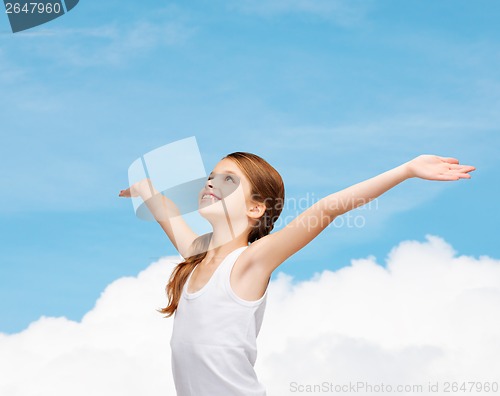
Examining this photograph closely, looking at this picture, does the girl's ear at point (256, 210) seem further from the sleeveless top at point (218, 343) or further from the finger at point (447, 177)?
the finger at point (447, 177)

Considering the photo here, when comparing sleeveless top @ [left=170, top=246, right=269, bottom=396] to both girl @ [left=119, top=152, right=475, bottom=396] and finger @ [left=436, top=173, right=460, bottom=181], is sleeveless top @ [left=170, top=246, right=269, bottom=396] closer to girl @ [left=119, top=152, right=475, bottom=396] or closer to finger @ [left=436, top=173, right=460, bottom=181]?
girl @ [left=119, top=152, right=475, bottom=396]

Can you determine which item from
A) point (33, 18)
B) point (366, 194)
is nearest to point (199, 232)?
point (366, 194)

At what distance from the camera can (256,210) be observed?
152 inches

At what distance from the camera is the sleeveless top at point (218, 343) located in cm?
352

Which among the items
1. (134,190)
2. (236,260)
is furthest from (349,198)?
(134,190)

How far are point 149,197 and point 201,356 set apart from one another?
132 centimetres

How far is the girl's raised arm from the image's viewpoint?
3121 mm

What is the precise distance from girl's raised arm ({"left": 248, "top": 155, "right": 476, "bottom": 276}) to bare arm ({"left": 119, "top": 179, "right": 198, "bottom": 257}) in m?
0.89

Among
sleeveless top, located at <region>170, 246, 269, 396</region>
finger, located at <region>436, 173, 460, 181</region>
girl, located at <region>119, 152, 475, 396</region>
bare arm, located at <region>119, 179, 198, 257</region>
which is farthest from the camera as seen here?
bare arm, located at <region>119, 179, 198, 257</region>

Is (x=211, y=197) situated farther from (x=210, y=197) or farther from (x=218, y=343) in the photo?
(x=218, y=343)

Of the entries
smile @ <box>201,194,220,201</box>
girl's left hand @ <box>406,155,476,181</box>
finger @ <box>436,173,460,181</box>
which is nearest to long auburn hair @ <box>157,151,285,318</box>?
smile @ <box>201,194,220,201</box>

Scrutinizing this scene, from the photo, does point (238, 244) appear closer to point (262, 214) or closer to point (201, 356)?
point (262, 214)

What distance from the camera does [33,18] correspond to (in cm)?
522

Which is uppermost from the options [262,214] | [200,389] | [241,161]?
[241,161]
